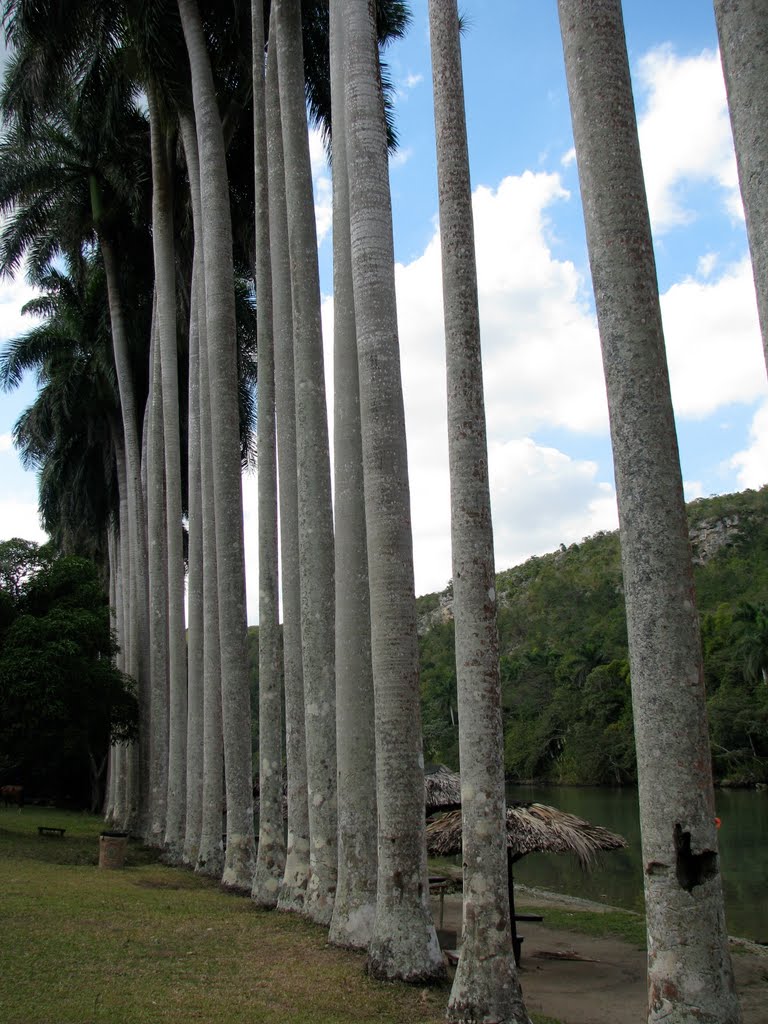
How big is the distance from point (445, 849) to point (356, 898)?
311cm

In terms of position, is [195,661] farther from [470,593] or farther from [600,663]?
[600,663]

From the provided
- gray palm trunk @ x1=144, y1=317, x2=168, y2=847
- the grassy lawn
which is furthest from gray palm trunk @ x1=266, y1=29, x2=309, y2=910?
gray palm trunk @ x1=144, y1=317, x2=168, y2=847

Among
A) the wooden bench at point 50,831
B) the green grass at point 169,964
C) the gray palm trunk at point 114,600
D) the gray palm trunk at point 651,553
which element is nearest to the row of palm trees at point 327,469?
A: the gray palm trunk at point 651,553

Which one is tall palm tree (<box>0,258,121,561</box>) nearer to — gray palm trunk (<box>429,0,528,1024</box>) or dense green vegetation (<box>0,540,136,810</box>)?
dense green vegetation (<box>0,540,136,810</box>)

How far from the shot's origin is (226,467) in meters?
17.5

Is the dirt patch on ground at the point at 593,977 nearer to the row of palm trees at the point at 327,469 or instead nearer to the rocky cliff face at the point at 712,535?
the row of palm trees at the point at 327,469

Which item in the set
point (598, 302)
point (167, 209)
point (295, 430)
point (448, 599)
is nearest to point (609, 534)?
point (448, 599)

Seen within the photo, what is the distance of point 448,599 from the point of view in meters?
119

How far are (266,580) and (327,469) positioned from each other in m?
3.47

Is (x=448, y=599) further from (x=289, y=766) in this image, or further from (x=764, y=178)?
(x=764, y=178)

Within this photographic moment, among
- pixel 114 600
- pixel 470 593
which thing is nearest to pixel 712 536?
pixel 114 600

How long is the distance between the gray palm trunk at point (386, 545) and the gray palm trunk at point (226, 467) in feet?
22.1

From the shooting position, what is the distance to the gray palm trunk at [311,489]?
12312 millimetres

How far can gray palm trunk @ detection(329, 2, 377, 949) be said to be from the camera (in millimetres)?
10688
